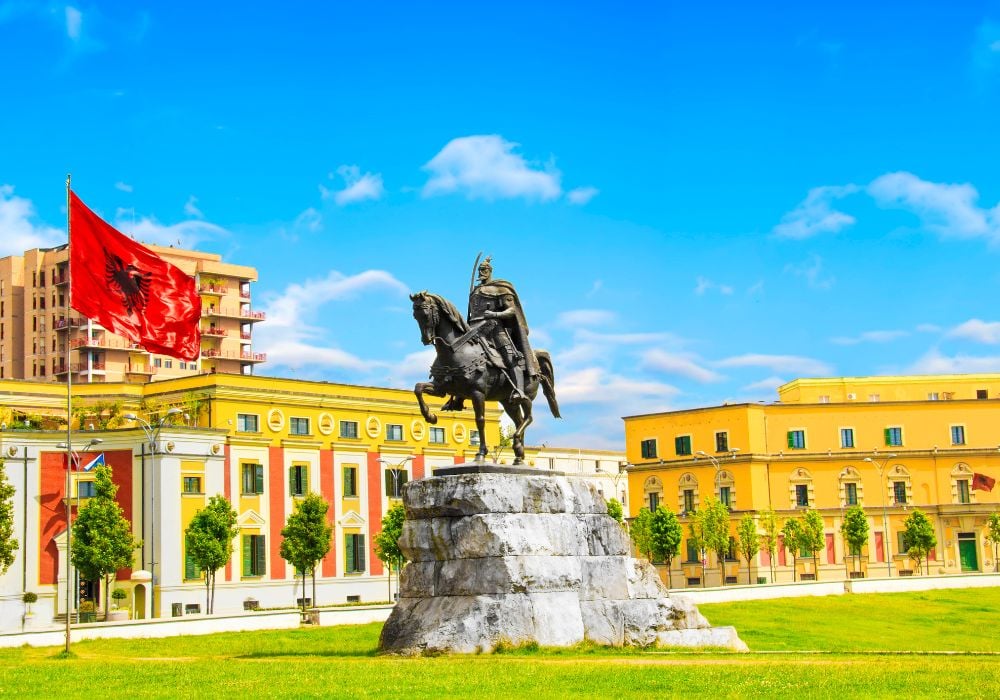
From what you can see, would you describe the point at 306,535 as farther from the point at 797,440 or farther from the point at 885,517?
the point at 885,517

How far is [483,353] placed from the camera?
93.5 feet

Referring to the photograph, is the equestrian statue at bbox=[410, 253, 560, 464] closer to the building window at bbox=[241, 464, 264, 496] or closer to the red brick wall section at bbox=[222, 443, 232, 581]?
the red brick wall section at bbox=[222, 443, 232, 581]

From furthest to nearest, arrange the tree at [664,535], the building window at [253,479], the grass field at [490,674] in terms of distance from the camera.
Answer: the tree at [664,535], the building window at [253,479], the grass field at [490,674]

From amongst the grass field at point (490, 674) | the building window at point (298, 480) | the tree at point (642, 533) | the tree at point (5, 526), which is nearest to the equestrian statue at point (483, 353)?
the grass field at point (490, 674)

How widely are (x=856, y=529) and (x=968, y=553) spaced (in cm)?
1306

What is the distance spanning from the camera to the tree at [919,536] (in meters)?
93.1

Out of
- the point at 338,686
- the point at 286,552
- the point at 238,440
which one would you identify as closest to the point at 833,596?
the point at 286,552

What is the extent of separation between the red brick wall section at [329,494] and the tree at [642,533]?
898 inches

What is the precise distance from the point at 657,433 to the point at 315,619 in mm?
66308

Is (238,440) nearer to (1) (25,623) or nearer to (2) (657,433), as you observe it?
(1) (25,623)

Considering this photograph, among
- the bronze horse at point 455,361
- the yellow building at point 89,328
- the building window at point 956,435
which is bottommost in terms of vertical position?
the bronze horse at point 455,361

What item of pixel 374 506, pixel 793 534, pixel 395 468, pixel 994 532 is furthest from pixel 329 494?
pixel 994 532

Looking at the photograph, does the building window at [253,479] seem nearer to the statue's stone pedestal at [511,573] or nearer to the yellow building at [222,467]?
the yellow building at [222,467]

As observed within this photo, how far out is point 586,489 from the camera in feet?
93.7
